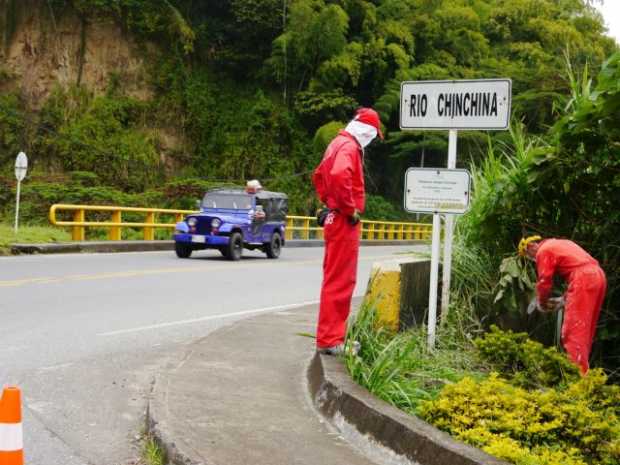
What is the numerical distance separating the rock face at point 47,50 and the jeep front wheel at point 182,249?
18588 millimetres

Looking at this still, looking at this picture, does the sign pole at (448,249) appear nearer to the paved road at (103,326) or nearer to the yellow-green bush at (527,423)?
the yellow-green bush at (527,423)

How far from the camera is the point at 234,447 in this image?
4395 mm

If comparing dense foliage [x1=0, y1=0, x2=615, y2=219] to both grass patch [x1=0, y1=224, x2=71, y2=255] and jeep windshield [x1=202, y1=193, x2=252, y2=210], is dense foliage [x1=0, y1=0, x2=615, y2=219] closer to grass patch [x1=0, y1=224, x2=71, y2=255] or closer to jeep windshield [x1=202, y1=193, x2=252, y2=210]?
grass patch [x1=0, y1=224, x2=71, y2=255]

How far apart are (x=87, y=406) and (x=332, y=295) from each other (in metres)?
1.93

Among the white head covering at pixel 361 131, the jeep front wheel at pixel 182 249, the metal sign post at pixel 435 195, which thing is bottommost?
the jeep front wheel at pixel 182 249

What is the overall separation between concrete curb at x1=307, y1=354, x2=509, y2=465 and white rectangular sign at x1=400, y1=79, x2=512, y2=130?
2.32 metres

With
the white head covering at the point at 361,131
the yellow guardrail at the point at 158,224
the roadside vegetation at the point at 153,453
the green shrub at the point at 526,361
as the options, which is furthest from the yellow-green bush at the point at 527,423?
the yellow guardrail at the point at 158,224

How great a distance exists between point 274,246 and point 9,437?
59.8ft

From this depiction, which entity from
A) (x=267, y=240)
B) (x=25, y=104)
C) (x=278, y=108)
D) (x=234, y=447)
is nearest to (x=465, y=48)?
(x=278, y=108)

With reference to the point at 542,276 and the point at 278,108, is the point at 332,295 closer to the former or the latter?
the point at 542,276

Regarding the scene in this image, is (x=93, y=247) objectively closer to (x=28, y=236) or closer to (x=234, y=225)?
(x=28, y=236)

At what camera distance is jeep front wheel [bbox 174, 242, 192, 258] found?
18.9 m

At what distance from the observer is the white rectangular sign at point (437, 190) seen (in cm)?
657

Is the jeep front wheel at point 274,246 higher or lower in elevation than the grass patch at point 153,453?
higher
